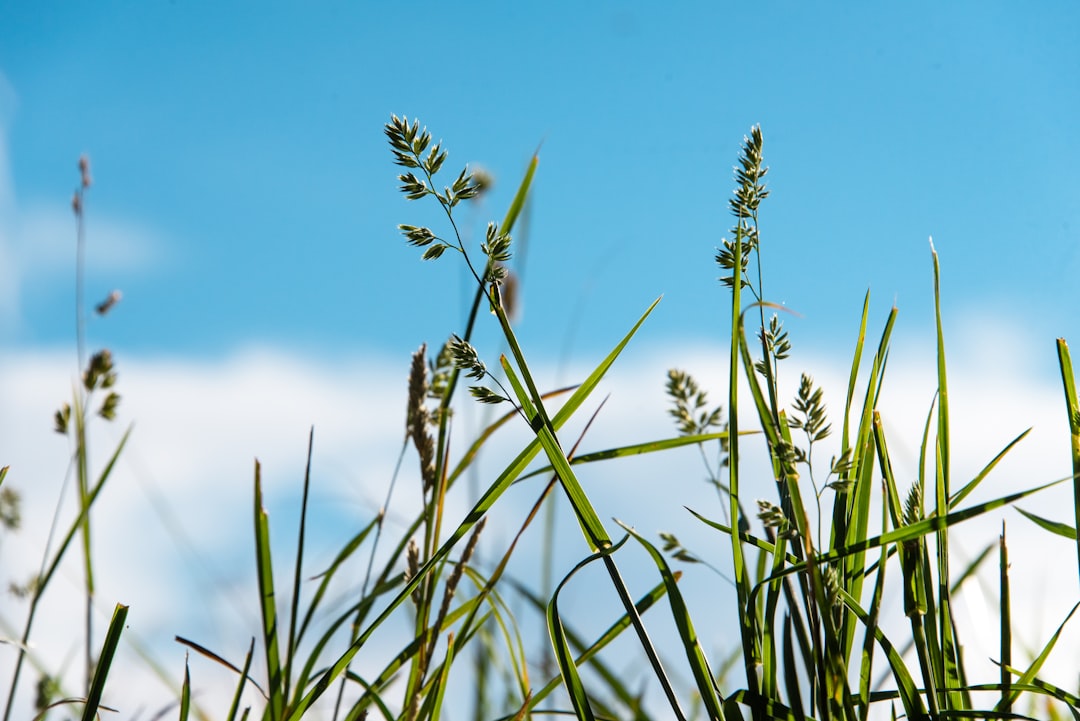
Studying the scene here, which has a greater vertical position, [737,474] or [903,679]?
[737,474]

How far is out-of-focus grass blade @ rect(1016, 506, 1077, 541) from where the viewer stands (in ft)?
3.81

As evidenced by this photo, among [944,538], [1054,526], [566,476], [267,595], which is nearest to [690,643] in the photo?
[566,476]

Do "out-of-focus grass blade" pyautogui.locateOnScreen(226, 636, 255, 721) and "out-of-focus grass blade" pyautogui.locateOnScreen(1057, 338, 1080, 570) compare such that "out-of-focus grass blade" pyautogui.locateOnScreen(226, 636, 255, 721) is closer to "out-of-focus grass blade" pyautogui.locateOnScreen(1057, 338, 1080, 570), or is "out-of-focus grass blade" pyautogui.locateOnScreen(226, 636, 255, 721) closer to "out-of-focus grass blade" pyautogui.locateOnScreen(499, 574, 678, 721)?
"out-of-focus grass blade" pyautogui.locateOnScreen(499, 574, 678, 721)

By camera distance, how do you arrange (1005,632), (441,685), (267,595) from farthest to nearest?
(267,595), (441,685), (1005,632)

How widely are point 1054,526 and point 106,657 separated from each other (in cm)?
126

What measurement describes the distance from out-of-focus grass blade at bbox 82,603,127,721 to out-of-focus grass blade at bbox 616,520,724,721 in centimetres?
64

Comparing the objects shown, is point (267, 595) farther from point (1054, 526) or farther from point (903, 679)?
point (1054, 526)

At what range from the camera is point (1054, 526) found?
3.86ft

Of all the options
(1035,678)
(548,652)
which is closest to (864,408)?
(1035,678)

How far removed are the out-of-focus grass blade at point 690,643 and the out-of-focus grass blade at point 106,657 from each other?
644 millimetres

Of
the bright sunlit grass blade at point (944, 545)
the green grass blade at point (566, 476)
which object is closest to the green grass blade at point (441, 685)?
the green grass blade at point (566, 476)

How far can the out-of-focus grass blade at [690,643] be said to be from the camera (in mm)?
991

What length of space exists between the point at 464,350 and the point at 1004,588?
79 cm

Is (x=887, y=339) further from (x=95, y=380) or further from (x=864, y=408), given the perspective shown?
(x=95, y=380)
